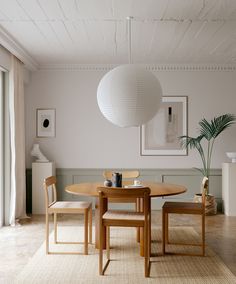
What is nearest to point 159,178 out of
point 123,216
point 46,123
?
point 46,123

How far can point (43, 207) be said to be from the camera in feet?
21.9

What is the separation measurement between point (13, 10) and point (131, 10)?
121 cm

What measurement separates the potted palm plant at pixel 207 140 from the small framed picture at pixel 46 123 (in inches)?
86.0

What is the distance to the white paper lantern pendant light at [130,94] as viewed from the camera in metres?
3.89

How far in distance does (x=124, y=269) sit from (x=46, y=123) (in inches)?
147

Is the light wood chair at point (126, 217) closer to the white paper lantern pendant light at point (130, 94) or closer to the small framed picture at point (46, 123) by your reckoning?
the white paper lantern pendant light at point (130, 94)

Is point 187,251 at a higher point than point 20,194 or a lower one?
lower

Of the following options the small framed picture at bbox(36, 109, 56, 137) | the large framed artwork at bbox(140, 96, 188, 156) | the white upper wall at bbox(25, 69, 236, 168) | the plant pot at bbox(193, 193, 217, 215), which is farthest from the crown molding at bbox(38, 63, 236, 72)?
the plant pot at bbox(193, 193, 217, 215)

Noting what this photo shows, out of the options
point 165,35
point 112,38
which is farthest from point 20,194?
point 165,35

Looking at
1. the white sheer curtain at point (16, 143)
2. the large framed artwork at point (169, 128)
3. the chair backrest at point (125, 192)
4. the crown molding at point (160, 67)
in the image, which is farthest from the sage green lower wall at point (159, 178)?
the chair backrest at point (125, 192)

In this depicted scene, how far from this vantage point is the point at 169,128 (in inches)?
275

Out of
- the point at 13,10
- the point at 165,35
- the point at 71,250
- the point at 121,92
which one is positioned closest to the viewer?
the point at 121,92

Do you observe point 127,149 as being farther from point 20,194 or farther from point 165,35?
point 165,35

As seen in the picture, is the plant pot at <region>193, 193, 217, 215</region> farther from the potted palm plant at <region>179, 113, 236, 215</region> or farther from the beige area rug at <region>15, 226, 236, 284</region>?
the beige area rug at <region>15, 226, 236, 284</region>
